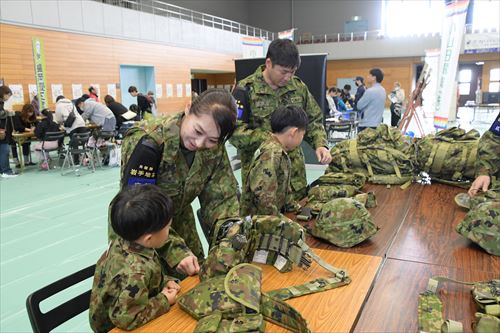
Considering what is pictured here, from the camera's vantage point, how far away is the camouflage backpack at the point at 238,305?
3.51 feet

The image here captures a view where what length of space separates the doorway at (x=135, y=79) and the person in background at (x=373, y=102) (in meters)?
8.54

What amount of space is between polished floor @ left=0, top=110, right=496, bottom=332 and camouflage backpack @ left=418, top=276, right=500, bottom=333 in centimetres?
203

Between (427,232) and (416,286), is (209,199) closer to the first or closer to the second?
(416,286)

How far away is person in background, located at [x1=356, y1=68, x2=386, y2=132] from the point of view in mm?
6188

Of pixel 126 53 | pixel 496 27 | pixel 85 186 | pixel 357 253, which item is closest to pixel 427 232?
pixel 357 253

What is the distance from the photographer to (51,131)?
277 inches

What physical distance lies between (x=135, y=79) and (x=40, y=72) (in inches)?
150

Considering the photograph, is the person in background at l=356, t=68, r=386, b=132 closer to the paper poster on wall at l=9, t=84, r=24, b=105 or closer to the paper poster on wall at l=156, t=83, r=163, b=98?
the paper poster on wall at l=9, t=84, r=24, b=105

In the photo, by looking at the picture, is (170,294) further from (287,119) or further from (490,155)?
(490,155)

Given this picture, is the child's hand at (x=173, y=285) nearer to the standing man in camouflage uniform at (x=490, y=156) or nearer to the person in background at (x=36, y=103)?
the standing man in camouflage uniform at (x=490, y=156)

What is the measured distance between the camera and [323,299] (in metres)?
1.25

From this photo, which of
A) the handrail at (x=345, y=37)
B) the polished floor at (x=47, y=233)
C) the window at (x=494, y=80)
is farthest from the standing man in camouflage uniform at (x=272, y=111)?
the window at (x=494, y=80)

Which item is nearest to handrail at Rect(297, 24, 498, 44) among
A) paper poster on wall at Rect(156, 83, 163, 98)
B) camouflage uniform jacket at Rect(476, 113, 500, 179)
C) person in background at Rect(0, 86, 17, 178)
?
paper poster on wall at Rect(156, 83, 163, 98)

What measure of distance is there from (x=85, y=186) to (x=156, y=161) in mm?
5056
